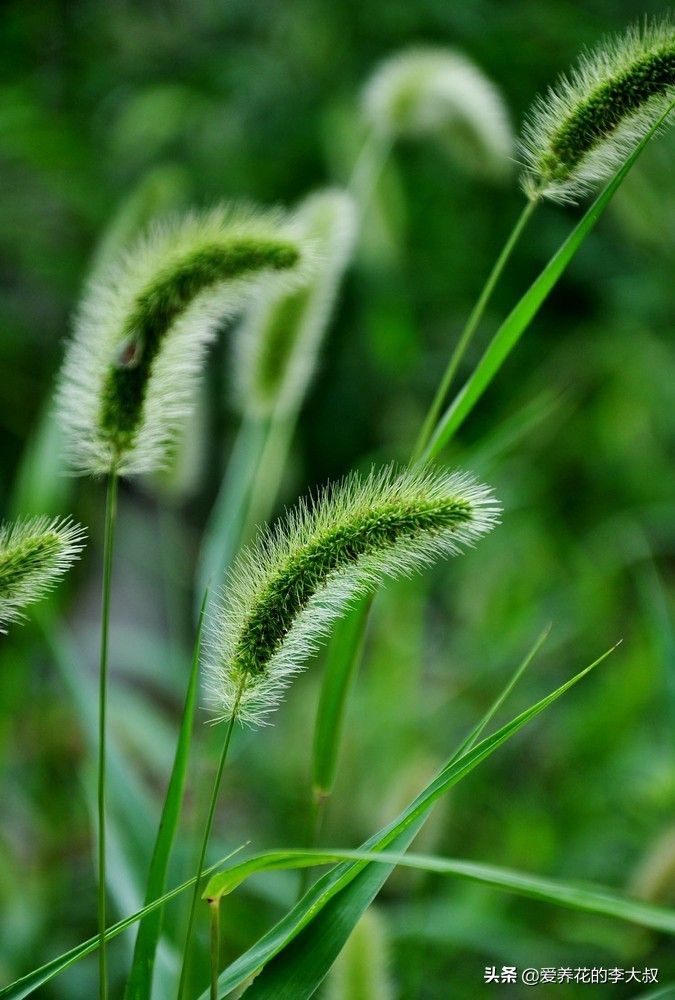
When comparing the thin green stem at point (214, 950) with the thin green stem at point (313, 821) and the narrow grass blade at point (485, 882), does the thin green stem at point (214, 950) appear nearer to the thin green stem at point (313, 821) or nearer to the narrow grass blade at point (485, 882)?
the narrow grass blade at point (485, 882)

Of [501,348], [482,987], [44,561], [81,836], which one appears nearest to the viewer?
[44,561]

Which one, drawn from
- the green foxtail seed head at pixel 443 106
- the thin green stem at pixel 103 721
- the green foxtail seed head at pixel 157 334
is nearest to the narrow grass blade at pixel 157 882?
the thin green stem at pixel 103 721

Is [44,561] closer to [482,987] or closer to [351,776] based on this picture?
[482,987]

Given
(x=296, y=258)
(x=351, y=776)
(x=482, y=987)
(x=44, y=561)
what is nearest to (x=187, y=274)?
(x=296, y=258)

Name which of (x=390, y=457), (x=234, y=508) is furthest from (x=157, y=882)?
(x=390, y=457)

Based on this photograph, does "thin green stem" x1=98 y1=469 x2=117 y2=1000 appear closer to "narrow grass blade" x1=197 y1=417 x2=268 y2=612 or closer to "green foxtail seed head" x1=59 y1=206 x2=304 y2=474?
"green foxtail seed head" x1=59 y1=206 x2=304 y2=474

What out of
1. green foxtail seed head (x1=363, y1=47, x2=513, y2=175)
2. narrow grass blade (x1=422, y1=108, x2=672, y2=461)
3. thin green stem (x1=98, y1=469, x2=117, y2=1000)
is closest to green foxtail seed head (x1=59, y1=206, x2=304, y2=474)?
thin green stem (x1=98, y1=469, x2=117, y2=1000)
